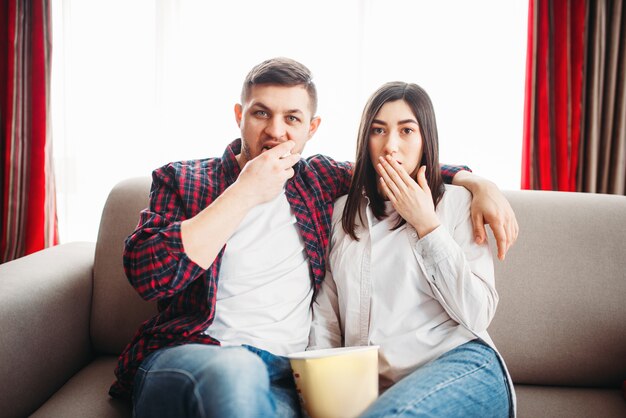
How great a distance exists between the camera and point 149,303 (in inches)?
58.6

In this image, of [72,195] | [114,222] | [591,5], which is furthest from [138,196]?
[591,5]

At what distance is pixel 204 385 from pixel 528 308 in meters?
1.06

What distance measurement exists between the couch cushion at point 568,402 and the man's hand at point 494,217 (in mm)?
462

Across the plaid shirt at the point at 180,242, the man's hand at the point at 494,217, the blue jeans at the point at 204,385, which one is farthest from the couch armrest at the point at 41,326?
the man's hand at the point at 494,217

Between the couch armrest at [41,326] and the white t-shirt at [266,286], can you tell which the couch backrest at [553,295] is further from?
the white t-shirt at [266,286]

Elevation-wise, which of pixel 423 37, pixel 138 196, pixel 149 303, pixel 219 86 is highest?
pixel 423 37

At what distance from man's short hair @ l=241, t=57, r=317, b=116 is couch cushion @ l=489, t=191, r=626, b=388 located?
84cm

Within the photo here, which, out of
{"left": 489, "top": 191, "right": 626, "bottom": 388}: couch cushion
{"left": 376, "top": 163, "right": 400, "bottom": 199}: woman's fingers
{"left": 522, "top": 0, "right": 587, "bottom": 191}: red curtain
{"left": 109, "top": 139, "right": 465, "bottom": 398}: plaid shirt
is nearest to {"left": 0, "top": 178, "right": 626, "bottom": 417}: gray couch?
{"left": 489, "top": 191, "right": 626, "bottom": 388}: couch cushion

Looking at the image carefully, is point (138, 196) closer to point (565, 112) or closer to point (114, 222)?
point (114, 222)

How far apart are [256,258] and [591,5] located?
79.0 inches

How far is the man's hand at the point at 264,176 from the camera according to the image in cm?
110

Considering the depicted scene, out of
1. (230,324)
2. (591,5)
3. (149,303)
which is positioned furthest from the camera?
(591,5)

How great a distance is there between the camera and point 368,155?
52.5 inches

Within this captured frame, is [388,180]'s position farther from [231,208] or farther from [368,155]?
[231,208]
